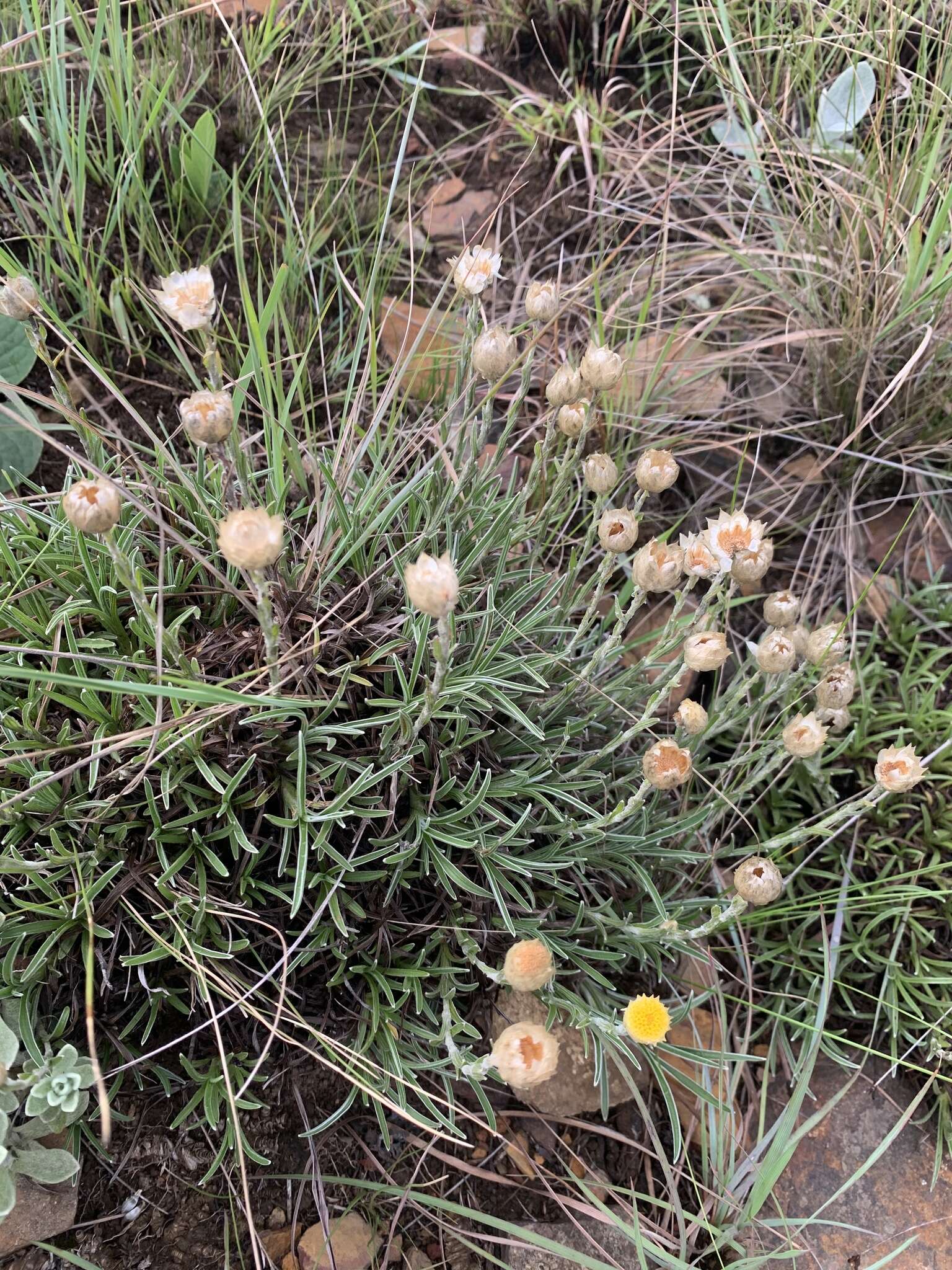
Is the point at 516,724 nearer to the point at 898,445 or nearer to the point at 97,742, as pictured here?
the point at 97,742

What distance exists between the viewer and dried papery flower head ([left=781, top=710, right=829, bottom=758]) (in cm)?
151

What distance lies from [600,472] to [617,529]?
122mm

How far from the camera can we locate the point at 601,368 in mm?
1517

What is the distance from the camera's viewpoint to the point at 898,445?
2361 millimetres

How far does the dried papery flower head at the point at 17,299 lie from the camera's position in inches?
54.4

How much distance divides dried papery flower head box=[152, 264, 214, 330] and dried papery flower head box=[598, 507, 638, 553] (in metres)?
0.68

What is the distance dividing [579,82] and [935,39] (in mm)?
965

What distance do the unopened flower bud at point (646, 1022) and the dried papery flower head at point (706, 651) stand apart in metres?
0.51

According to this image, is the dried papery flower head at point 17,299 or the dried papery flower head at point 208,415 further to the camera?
the dried papery flower head at point 17,299

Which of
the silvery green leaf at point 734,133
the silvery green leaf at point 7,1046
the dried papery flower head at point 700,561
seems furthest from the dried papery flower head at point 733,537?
the silvery green leaf at point 734,133

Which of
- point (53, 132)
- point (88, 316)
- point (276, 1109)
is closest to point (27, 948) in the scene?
point (276, 1109)

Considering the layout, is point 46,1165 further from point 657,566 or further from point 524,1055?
point 657,566

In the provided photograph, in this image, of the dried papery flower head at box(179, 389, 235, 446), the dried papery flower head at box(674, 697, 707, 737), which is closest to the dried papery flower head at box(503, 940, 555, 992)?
the dried papery flower head at box(674, 697, 707, 737)

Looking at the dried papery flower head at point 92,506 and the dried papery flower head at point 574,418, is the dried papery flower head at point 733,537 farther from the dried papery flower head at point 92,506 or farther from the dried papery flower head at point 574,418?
the dried papery flower head at point 92,506
